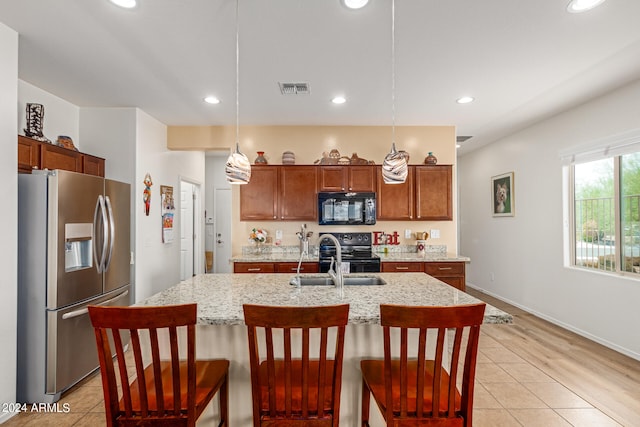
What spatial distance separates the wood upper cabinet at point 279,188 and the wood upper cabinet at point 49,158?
1693 mm

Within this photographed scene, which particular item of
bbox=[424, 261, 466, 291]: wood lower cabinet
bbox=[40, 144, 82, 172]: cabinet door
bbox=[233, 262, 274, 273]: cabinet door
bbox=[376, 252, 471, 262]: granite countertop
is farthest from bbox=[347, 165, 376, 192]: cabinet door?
bbox=[40, 144, 82, 172]: cabinet door

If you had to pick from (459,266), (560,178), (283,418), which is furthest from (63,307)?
(560,178)

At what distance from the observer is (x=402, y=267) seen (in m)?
4.07

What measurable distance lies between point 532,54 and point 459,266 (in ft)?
7.80

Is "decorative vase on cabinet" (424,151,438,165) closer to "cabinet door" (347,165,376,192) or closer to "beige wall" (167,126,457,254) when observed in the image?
"beige wall" (167,126,457,254)

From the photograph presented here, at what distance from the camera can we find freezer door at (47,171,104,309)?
2.45m

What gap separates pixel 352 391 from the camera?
1853mm

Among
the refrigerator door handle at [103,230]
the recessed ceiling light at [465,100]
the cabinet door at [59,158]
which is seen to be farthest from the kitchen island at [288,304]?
the recessed ceiling light at [465,100]

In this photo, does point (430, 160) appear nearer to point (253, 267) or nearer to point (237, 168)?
point (253, 267)

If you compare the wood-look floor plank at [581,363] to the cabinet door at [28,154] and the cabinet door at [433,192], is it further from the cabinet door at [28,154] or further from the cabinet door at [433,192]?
the cabinet door at [28,154]

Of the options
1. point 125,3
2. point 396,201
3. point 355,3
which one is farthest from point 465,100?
point 125,3

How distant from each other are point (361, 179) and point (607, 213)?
2.65 metres

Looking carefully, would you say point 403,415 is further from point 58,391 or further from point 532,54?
point 532,54

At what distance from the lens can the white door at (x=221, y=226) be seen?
6836mm
